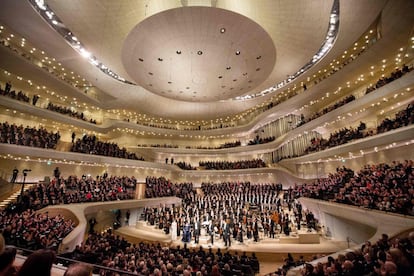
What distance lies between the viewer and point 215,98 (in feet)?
65.1

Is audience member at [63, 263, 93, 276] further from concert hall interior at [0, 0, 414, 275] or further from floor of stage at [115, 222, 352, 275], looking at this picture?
floor of stage at [115, 222, 352, 275]

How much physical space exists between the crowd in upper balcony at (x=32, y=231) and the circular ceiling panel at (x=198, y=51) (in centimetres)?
915

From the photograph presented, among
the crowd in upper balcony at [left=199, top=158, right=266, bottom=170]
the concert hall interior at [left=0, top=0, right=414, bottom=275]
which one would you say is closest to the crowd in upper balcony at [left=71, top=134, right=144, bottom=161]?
the concert hall interior at [left=0, top=0, right=414, bottom=275]

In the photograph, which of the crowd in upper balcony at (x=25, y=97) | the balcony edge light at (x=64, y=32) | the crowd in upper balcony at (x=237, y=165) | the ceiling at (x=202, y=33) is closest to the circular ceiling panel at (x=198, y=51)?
the ceiling at (x=202, y=33)

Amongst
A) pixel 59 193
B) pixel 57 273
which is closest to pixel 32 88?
pixel 59 193

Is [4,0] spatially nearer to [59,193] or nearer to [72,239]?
[59,193]

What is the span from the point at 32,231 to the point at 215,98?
51.8 feet

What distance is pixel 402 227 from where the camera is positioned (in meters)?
6.79

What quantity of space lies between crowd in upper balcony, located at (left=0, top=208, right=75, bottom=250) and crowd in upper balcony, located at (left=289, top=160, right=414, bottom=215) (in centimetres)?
1140

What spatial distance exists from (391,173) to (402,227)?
318cm

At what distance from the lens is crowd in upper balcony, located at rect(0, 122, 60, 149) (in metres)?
12.0

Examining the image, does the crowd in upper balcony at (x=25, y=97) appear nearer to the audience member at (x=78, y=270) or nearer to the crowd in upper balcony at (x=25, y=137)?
the crowd in upper balcony at (x=25, y=137)

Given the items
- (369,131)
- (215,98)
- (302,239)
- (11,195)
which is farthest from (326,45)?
(11,195)

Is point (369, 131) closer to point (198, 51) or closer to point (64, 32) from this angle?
point (198, 51)
